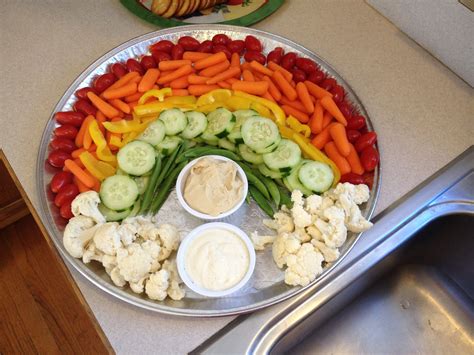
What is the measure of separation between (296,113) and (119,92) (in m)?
0.58

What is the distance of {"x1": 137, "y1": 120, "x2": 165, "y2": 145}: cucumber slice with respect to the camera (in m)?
1.41

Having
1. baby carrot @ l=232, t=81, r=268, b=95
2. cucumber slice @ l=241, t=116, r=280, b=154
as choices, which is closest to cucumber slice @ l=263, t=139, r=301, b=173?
cucumber slice @ l=241, t=116, r=280, b=154

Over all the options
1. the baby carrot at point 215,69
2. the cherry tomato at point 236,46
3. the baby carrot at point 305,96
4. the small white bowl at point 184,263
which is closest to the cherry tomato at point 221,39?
the cherry tomato at point 236,46

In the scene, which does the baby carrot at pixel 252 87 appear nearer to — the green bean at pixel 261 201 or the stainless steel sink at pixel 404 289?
the green bean at pixel 261 201

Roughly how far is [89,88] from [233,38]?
550 millimetres

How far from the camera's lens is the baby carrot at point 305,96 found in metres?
1.50

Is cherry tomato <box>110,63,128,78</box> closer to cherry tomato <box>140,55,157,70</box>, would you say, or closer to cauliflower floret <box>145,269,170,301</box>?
cherry tomato <box>140,55,157,70</box>

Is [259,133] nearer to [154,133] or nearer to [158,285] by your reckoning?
[154,133]

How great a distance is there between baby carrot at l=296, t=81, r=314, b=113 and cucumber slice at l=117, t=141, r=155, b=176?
510mm

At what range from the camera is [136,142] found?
4.53ft

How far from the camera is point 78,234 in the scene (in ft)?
4.02

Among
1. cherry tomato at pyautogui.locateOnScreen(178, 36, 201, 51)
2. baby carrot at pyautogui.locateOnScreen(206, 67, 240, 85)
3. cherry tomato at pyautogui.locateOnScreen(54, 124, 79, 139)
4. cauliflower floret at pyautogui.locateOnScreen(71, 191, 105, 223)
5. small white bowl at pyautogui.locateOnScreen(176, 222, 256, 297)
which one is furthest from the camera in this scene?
cherry tomato at pyautogui.locateOnScreen(178, 36, 201, 51)

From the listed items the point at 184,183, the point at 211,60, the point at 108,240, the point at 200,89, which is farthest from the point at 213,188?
the point at 211,60

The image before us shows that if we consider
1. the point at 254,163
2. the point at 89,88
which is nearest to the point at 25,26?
the point at 89,88
